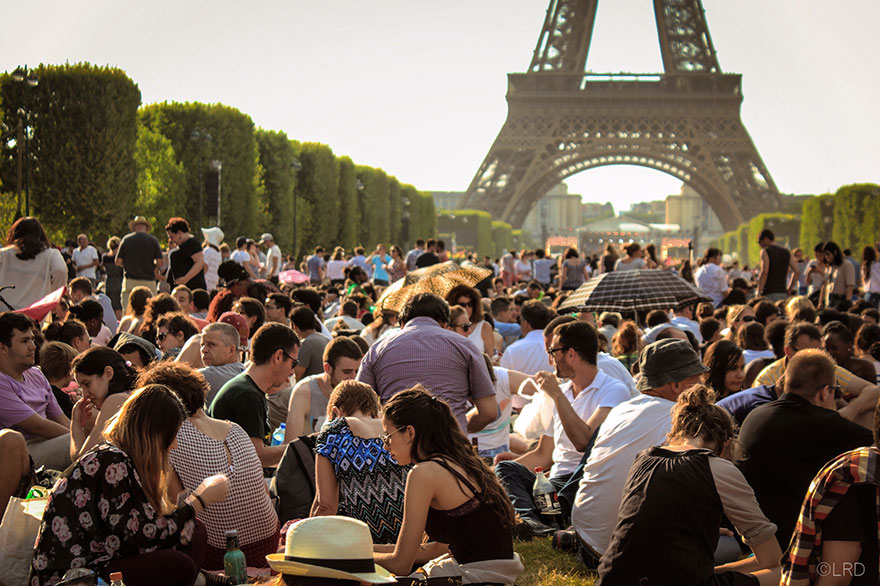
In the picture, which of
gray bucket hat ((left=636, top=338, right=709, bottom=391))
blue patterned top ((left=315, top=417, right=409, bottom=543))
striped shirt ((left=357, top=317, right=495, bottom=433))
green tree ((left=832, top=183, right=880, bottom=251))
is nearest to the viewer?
blue patterned top ((left=315, top=417, right=409, bottom=543))

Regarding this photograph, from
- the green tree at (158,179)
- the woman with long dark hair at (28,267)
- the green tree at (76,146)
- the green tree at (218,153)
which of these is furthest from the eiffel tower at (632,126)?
the woman with long dark hair at (28,267)

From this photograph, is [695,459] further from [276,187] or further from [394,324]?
[276,187]

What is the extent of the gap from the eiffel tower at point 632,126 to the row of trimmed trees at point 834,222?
5.41 ft

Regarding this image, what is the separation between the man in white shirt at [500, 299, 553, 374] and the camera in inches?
363

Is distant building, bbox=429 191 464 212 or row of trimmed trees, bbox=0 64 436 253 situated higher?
distant building, bbox=429 191 464 212

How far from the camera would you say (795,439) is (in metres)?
4.91

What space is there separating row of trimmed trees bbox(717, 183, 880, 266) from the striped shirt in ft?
138

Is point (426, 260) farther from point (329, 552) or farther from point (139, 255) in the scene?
point (329, 552)

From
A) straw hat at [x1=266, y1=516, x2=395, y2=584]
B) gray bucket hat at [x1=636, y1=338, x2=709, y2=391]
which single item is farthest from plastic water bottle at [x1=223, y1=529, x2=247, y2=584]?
gray bucket hat at [x1=636, y1=338, x2=709, y2=391]

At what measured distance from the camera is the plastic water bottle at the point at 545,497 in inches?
251

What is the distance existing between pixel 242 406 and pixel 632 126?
59.2m

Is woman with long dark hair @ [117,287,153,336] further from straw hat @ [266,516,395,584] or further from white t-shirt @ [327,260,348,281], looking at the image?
white t-shirt @ [327,260,348,281]

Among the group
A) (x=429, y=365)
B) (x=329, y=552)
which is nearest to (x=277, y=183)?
(x=429, y=365)

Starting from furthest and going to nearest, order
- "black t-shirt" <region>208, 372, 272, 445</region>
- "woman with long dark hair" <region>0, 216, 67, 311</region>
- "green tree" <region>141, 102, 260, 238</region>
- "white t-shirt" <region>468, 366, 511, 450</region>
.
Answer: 1. "green tree" <region>141, 102, 260, 238</region>
2. "woman with long dark hair" <region>0, 216, 67, 311</region>
3. "white t-shirt" <region>468, 366, 511, 450</region>
4. "black t-shirt" <region>208, 372, 272, 445</region>
